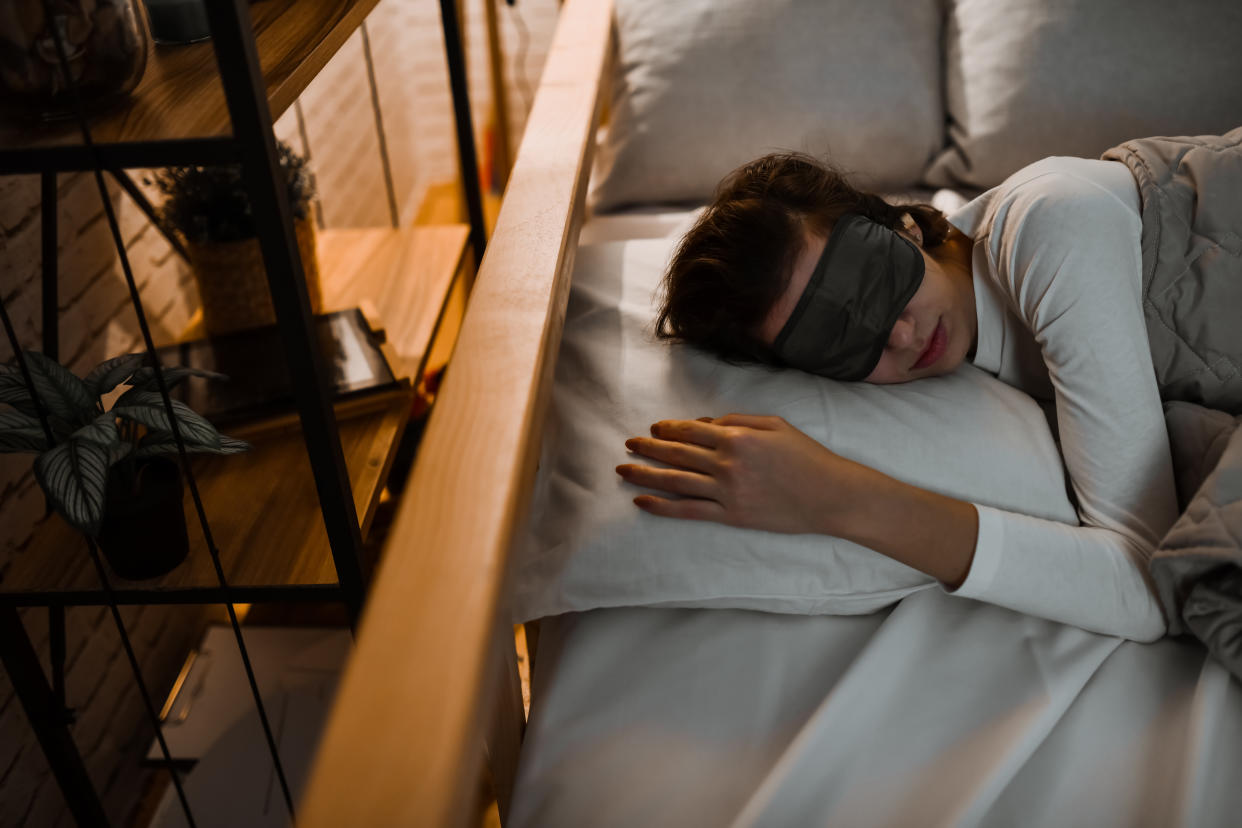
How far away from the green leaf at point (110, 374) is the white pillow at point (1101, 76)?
3.81 ft

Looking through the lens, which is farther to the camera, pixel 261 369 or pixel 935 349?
pixel 261 369

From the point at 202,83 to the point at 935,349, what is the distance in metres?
0.74

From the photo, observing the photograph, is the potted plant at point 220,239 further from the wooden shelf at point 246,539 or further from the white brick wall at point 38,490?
the wooden shelf at point 246,539

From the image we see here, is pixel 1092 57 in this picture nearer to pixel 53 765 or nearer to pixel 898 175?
pixel 898 175

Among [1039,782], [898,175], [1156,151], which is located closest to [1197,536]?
[1039,782]

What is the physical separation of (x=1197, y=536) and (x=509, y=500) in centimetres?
57

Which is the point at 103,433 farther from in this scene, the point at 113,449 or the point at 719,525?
the point at 719,525

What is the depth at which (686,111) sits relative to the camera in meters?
1.45

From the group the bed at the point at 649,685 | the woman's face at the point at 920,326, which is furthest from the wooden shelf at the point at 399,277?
the woman's face at the point at 920,326

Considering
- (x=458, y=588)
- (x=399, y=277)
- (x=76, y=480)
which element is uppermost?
(x=458, y=588)

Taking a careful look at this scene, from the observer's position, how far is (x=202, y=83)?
0.77 meters

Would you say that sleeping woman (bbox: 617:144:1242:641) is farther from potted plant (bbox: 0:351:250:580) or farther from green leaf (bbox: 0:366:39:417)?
green leaf (bbox: 0:366:39:417)

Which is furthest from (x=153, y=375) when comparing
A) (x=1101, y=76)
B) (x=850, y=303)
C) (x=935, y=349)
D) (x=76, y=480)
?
(x=1101, y=76)

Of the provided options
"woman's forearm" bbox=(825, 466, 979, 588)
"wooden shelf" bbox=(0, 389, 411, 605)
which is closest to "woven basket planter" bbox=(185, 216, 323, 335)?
"wooden shelf" bbox=(0, 389, 411, 605)
